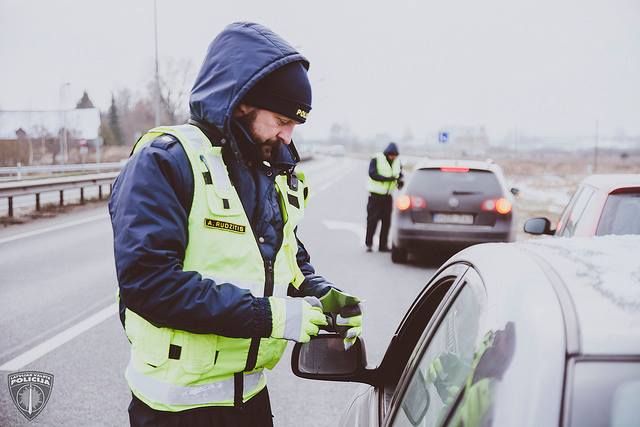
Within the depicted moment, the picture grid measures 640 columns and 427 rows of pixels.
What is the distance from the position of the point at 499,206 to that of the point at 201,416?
7984 millimetres

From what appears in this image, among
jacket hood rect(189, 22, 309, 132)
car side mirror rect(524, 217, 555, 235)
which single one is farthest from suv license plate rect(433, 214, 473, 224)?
jacket hood rect(189, 22, 309, 132)

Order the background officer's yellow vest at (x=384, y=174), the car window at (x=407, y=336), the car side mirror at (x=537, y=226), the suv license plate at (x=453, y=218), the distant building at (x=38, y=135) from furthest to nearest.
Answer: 1. the distant building at (x=38, y=135)
2. the background officer's yellow vest at (x=384, y=174)
3. the suv license plate at (x=453, y=218)
4. the car side mirror at (x=537, y=226)
5. the car window at (x=407, y=336)

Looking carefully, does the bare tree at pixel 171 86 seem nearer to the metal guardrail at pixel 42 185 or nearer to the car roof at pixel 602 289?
the metal guardrail at pixel 42 185

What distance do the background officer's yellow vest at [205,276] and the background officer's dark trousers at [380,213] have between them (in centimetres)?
911

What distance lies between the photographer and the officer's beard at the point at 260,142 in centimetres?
220

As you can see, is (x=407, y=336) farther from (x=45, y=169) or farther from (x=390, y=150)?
(x=45, y=169)

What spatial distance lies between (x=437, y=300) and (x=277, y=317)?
611 millimetres

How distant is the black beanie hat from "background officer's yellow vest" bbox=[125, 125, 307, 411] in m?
0.22

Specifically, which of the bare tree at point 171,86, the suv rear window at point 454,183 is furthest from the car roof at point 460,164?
the bare tree at point 171,86

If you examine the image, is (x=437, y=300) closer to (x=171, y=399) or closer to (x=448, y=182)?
(x=171, y=399)

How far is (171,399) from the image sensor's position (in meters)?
2.03

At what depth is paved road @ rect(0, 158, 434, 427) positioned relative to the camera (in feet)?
14.3

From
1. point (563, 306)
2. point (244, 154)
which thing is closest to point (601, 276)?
point (563, 306)

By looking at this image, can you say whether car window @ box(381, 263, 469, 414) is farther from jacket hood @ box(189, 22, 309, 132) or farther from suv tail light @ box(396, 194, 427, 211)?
suv tail light @ box(396, 194, 427, 211)
